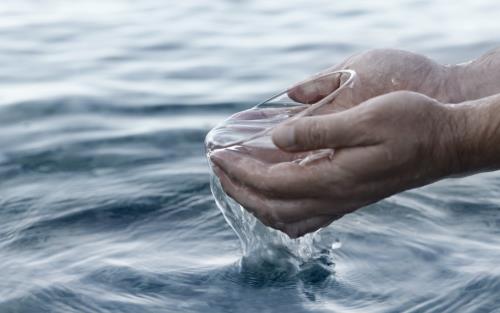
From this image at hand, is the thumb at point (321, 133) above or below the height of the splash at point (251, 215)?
above

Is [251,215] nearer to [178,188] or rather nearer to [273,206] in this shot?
[273,206]

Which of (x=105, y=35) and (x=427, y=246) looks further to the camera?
(x=105, y=35)

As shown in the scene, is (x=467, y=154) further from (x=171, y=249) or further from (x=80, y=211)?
(x=80, y=211)

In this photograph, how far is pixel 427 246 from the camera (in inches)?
A: 150

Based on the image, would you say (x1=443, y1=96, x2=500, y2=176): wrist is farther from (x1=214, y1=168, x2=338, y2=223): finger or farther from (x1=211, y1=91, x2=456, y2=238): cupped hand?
(x1=214, y1=168, x2=338, y2=223): finger

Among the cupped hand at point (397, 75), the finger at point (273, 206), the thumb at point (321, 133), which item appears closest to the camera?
the thumb at point (321, 133)

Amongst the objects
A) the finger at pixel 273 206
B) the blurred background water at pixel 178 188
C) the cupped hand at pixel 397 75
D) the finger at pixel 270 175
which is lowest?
the blurred background water at pixel 178 188

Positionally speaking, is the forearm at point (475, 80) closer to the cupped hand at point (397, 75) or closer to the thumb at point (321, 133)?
the cupped hand at point (397, 75)

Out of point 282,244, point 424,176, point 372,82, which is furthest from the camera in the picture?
point 282,244

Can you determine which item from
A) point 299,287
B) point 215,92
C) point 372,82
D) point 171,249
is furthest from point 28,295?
point 215,92

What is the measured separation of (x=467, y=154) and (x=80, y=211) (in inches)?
80.5

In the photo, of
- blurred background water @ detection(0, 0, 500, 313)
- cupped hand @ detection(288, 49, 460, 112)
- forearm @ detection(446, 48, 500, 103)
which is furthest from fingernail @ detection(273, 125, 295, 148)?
forearm @ detection(446, 48, 500, 103)

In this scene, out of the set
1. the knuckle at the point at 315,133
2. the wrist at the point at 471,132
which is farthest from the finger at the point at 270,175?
the wrist at the point at 471,132

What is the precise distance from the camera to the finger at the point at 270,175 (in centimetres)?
261
